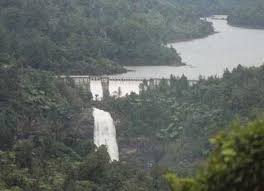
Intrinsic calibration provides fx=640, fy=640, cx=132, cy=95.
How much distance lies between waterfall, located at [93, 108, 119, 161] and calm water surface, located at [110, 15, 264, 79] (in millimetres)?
8961

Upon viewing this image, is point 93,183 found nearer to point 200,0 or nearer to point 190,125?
point 190,125

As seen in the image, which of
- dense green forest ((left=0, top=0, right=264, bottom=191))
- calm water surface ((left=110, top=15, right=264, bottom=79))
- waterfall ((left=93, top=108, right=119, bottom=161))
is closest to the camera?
dense green forest ((left=0, top=0, right=264, bottom=191))

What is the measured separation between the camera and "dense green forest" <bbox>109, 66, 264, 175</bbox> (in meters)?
23.7

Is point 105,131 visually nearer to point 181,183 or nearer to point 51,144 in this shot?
point 51,144

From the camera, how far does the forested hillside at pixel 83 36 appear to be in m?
33.4

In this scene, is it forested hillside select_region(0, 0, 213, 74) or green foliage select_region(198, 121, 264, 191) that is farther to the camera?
forested hillside select_region(0, 0, 213, 74)

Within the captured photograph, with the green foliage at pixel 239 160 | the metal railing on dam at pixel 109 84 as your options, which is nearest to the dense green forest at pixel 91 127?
the metal railing on dam at pixel 109 84

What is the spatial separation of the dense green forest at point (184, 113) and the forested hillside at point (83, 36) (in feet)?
20.1

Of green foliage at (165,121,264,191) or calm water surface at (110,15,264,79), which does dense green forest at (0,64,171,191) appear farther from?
calm water surface at (110,15,264,79)

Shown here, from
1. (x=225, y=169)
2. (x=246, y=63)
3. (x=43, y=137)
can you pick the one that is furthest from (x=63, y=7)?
(x=225, y=169)

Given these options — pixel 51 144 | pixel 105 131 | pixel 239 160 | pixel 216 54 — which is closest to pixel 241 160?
pixel 239 160

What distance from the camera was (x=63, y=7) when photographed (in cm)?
4338

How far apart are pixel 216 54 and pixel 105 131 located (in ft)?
61.5

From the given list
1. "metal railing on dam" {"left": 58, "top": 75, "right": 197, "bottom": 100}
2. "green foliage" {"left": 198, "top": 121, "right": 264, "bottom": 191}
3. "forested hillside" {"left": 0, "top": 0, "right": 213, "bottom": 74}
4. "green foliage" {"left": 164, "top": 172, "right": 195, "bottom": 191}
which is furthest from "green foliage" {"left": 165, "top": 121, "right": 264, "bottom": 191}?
"metal railing on dam" {"left": 58, "top": 75, "right": 197, "bottom": 100}
